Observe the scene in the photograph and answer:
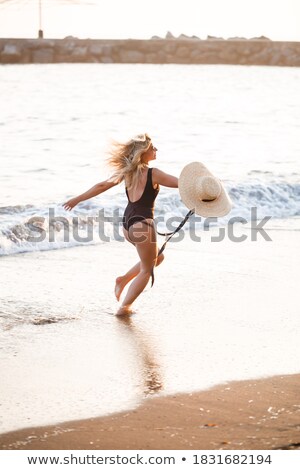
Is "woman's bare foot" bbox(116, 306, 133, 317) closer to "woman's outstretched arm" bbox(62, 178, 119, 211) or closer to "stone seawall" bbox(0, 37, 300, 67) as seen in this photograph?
"woman's outstretched arm" bbox(62, 178, 119, 211)

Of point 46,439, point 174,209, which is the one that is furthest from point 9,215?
point 46,439

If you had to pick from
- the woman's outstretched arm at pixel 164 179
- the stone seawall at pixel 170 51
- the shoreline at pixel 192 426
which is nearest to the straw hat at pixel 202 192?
the woman's outstretched arm at pixel 164 179

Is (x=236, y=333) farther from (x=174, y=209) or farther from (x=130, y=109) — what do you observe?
(x=130, y=109)

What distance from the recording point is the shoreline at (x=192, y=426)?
4262 mm

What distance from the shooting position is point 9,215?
11492mm

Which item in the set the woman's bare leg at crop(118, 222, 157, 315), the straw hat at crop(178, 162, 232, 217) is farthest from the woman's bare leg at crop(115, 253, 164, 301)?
the straw hat at crop(178, 162, 232, 217)

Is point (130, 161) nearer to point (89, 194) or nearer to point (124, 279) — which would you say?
point (89, 194)

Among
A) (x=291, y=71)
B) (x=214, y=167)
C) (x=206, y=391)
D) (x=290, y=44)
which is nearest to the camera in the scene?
(x=206, y=391)

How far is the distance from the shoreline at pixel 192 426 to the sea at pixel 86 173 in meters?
0.16

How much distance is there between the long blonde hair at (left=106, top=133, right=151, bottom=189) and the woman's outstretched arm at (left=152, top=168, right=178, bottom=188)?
0.34 ft

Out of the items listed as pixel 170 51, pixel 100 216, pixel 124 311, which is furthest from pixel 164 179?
pixel 170 51

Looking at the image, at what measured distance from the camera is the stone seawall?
6675 cm

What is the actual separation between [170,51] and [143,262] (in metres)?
62.8

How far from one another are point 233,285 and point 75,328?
1.78m
